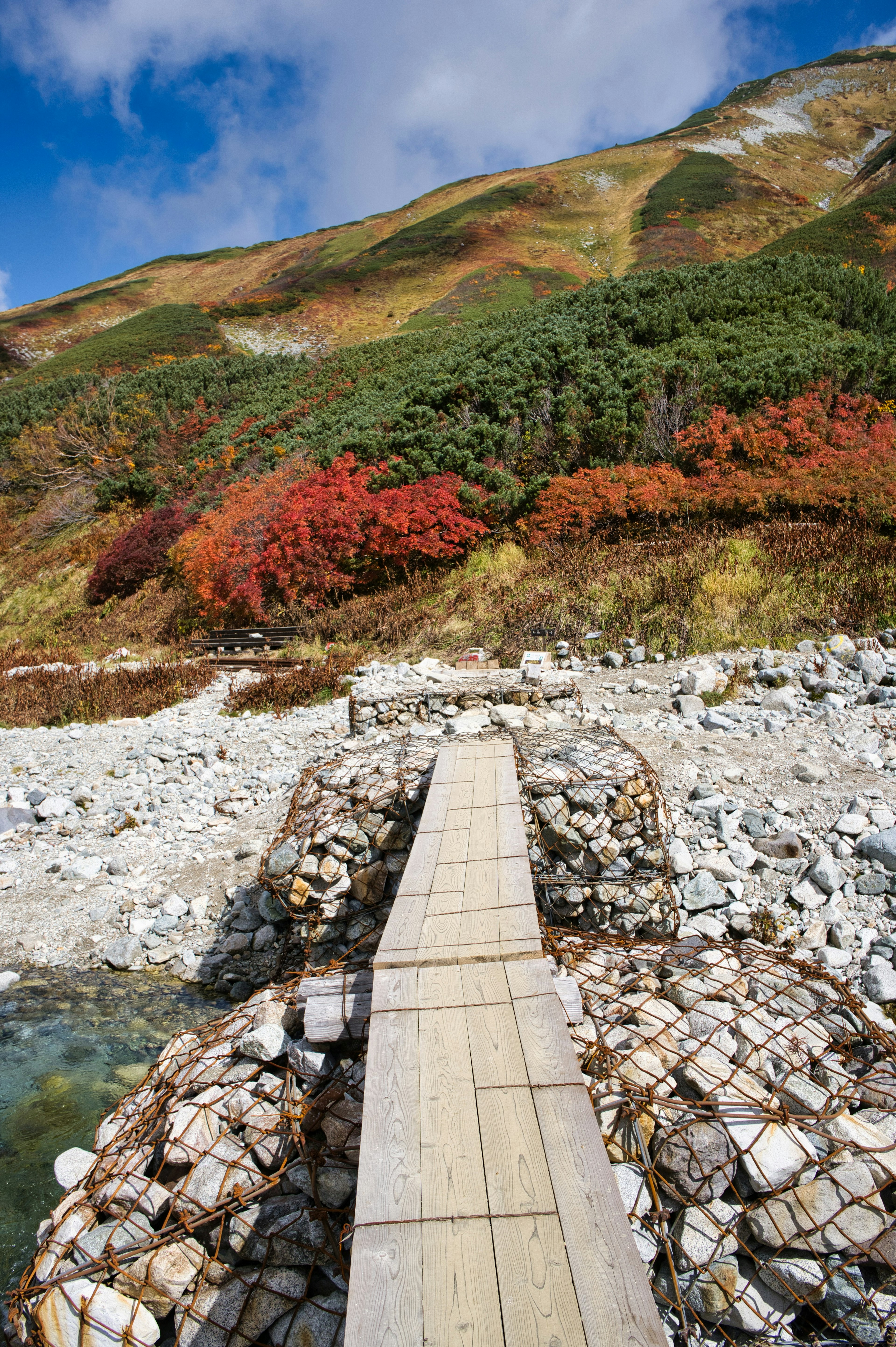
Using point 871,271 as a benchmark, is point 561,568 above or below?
below

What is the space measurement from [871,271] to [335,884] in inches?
875

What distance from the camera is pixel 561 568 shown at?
10.4 m

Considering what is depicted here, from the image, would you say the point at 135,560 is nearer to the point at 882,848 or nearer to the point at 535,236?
the point at 882,848

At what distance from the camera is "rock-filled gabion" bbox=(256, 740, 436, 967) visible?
12.6 feet

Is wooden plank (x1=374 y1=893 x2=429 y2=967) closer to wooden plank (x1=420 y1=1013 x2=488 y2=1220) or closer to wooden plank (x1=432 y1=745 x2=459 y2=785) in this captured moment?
wooden plank (x1=420 y1=1013 x2=488 y2=1220)

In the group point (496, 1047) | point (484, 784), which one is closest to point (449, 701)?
point (484, 784)

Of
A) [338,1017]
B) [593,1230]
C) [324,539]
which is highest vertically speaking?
[324,539]

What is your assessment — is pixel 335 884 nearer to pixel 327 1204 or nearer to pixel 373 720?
pixel 327 1204

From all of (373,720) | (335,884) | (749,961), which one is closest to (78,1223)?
(335,884)

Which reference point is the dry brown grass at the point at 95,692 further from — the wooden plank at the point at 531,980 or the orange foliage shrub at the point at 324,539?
the wooden plank at the point at 531,980

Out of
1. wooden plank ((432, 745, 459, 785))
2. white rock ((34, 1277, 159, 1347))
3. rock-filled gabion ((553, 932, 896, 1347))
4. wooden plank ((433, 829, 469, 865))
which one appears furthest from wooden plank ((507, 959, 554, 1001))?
wooden plank ((432, 745, 459, 785))

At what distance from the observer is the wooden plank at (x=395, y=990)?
219 cm

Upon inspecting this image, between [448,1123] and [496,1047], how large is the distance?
0.28 m

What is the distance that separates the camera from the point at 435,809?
12.0 ft
